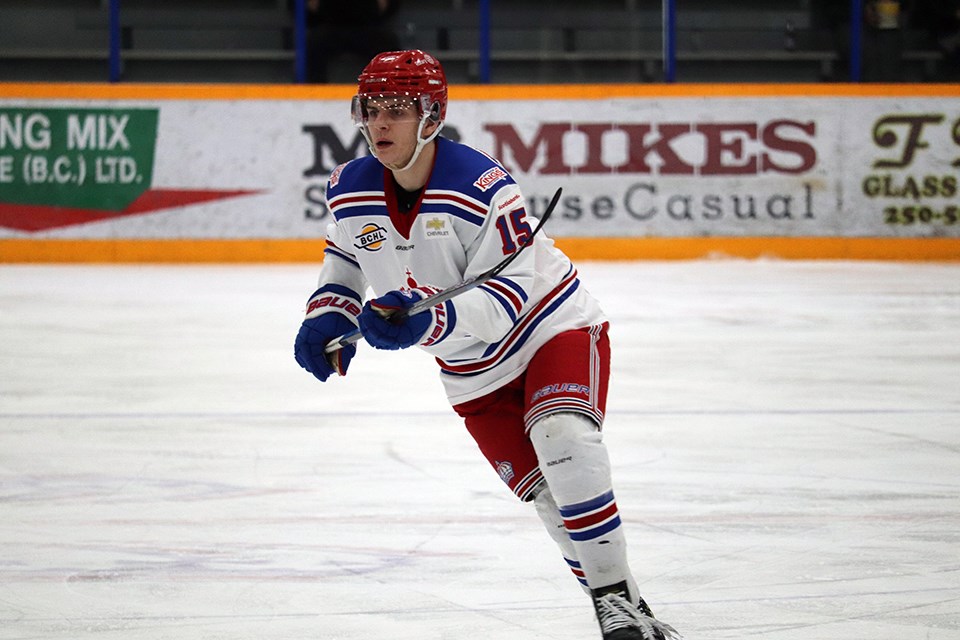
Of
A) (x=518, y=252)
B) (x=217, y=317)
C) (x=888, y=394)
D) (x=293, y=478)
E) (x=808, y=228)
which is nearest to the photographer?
(x=518, y=252)

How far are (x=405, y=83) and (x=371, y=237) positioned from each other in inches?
10.9

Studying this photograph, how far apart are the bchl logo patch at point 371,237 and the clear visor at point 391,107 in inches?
7.4

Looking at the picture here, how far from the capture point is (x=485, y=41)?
A: 10.6 m

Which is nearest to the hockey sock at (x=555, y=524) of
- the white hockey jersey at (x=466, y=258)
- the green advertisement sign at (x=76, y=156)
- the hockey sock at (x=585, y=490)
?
the hockey sock at (x=585, y=490)

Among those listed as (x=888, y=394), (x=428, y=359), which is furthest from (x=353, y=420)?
(x=888, y=394)

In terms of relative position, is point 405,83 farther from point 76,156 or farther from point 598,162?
point 76,156

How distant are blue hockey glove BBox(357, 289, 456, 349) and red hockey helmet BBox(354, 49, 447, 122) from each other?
14.0 inches

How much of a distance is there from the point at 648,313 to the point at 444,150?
4854 mm

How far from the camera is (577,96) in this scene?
10.4 metres

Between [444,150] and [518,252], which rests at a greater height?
[444,150]

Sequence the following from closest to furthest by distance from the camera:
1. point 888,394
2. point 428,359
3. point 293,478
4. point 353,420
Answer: point 293,478, point 353,420, point 888,394, point 428,359

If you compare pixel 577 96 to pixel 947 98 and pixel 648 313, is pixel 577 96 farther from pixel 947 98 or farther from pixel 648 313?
pixel 648 313

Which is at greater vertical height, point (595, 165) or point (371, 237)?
point (371, 237)

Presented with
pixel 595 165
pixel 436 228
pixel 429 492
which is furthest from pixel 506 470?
pixel 595 165
